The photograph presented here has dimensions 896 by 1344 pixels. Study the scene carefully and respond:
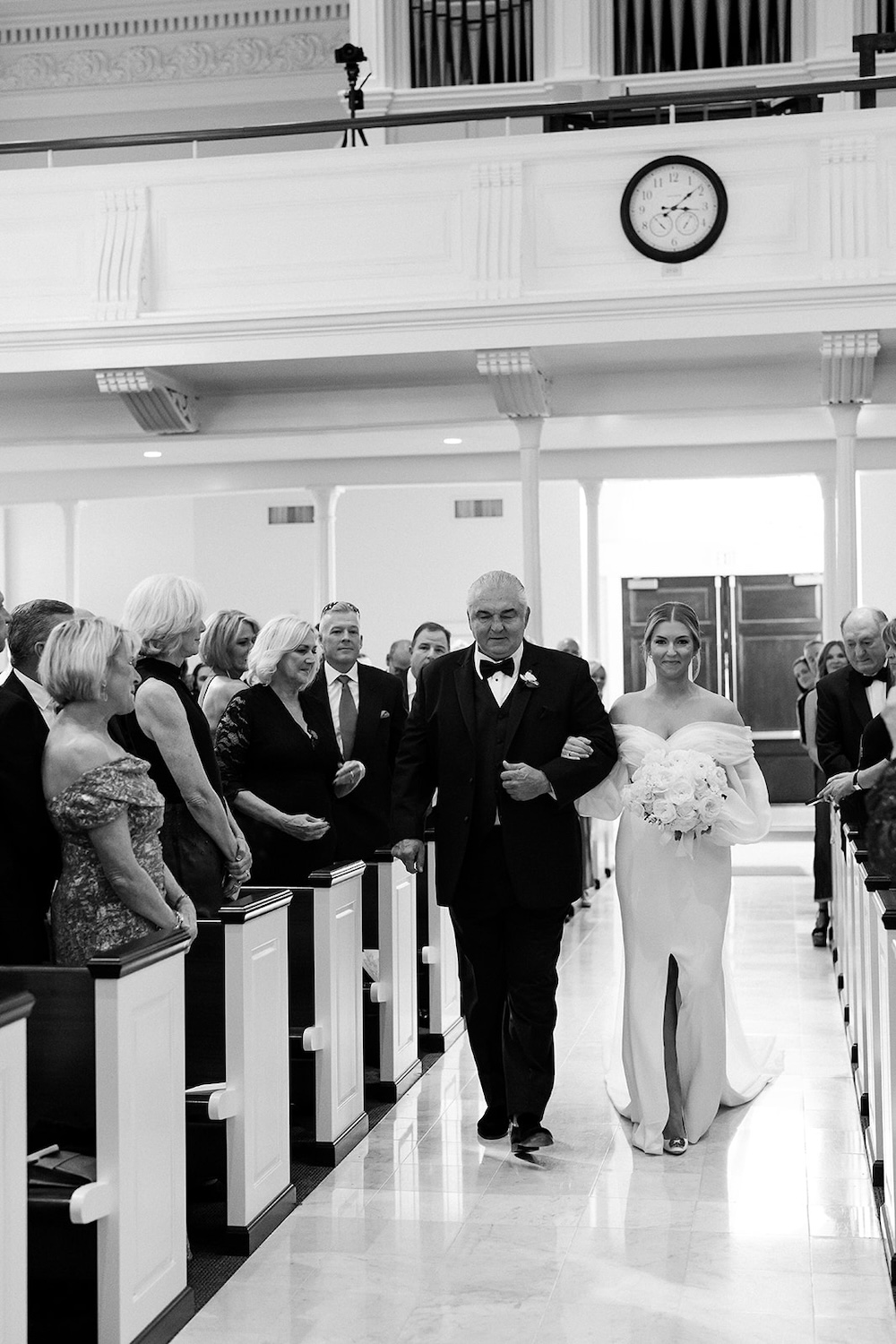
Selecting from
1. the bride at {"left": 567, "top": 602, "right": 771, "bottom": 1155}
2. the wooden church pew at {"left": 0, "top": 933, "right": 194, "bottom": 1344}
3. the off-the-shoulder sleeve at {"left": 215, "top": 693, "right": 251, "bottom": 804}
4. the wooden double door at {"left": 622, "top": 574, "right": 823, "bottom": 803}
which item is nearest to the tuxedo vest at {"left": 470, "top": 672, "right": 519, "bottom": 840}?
the bride at {"left": 567, "top": 602, "right": 771, "bottom": 1155}

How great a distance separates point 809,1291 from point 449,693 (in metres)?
2.01

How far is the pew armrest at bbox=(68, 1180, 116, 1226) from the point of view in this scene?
2963 millimetres

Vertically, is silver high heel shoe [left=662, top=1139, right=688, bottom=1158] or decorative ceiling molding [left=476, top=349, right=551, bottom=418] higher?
decorative ceiling molding [left=476, top=349, right=551, bottom=418]

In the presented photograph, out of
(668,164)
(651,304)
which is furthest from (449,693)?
(668,164)

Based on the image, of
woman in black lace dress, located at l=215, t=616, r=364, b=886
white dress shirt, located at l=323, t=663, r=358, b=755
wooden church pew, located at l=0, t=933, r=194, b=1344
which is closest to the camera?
wooden church pew, located at l=0, t=933, r=194, b=1344

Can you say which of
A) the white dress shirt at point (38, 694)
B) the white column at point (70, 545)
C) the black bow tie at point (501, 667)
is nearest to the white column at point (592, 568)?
the white column at point (70, 545)

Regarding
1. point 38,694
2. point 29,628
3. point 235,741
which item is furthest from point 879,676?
point 29,628

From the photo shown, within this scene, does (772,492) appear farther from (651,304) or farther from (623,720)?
(623,720)

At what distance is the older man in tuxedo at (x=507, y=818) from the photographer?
15.0ft

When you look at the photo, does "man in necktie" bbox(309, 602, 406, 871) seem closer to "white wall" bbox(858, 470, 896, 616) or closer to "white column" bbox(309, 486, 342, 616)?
"white column" bbox(309, 486, 342, 616)

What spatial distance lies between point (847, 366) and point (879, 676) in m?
2.60

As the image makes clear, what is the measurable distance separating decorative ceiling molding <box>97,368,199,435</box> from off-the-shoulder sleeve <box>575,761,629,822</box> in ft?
17.2

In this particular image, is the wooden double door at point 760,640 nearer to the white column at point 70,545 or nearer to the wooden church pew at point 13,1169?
the white column at point 70,545

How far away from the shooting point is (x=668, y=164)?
27.9 ft
